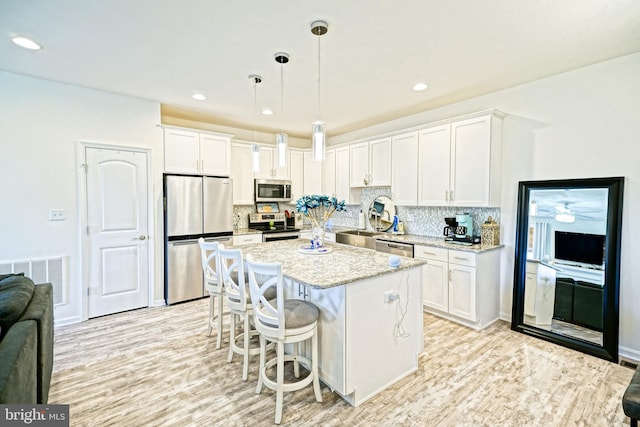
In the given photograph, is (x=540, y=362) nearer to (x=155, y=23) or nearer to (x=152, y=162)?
(x=155, y=23)

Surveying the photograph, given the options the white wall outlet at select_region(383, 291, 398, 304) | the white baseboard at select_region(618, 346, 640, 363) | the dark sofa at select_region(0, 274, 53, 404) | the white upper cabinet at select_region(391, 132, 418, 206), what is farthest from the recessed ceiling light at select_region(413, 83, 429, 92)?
the dark sofa at select_region(0, 274, 53, 404)

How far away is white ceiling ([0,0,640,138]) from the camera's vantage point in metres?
2.02

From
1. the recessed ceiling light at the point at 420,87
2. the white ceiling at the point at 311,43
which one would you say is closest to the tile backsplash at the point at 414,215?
the white ceiling at the point at 311,43

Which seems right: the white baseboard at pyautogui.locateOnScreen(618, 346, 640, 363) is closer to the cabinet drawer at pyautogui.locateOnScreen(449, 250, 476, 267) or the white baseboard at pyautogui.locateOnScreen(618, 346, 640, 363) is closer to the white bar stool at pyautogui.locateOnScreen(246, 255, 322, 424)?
the cabinet drawer at pyautogui.locateOnScreen(449, 250, 476, 267)

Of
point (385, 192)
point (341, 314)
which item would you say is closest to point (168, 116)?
point (385, 192)

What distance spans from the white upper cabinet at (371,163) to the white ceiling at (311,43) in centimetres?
100

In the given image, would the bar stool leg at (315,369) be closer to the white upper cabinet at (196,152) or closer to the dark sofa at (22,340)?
the dark sofa at (22,340)

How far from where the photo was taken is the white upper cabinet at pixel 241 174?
4.97 metres

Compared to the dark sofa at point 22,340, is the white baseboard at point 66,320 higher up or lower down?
lower down

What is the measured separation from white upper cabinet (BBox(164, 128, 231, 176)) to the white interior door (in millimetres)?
357

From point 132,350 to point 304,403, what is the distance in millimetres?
1891

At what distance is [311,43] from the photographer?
97.1 inches

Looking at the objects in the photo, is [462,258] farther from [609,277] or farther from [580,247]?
[609,277]

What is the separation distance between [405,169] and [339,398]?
10.3 ft
